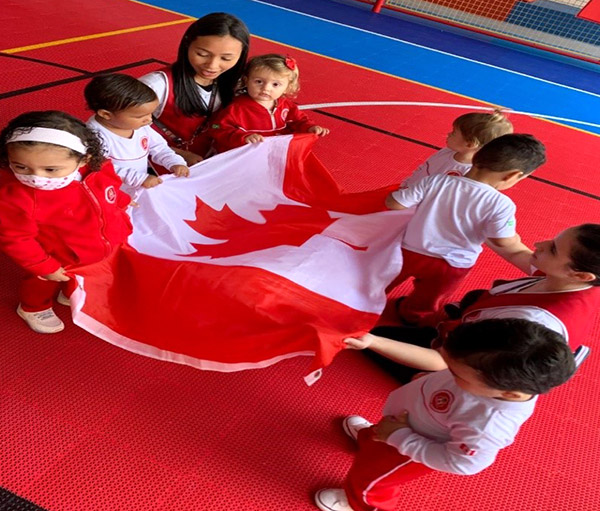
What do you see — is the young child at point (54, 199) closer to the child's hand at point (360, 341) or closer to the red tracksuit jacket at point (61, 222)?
the red tracksuit jacket at point (61, 222)

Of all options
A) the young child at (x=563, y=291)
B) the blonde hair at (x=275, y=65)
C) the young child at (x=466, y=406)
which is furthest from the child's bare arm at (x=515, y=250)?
the blonde hair at (x=275, y=65)

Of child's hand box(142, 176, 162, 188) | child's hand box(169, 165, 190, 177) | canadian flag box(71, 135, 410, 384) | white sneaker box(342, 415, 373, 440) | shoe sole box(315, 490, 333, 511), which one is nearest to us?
shoe sole box(315, 490, 333, 511)

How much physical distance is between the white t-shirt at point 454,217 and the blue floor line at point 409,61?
4.27 metres

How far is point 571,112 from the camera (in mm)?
6262

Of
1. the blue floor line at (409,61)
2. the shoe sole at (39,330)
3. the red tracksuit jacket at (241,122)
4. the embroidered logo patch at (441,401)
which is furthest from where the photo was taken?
the blue floor line at (409,61)

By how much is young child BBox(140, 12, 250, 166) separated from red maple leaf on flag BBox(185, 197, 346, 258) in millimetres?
450

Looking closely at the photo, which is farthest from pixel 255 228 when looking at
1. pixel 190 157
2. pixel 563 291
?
pixel 563 291

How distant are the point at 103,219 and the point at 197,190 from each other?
60 centimetres

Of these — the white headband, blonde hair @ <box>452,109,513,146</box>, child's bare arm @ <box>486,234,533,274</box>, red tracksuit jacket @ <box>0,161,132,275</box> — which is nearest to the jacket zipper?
red tracksuit jacket @ <box>0,161,132,275</box>

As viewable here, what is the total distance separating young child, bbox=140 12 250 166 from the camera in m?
2.25

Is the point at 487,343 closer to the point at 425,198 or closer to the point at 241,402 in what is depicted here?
the point at 425,198

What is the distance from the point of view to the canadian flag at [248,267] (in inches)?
69.1

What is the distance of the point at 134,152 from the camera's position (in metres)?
2.11

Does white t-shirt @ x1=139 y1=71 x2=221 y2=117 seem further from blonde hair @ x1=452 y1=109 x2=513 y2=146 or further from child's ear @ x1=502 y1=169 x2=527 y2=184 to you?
child's ear @ x1=502 y1=169 x2=527 y2=184
